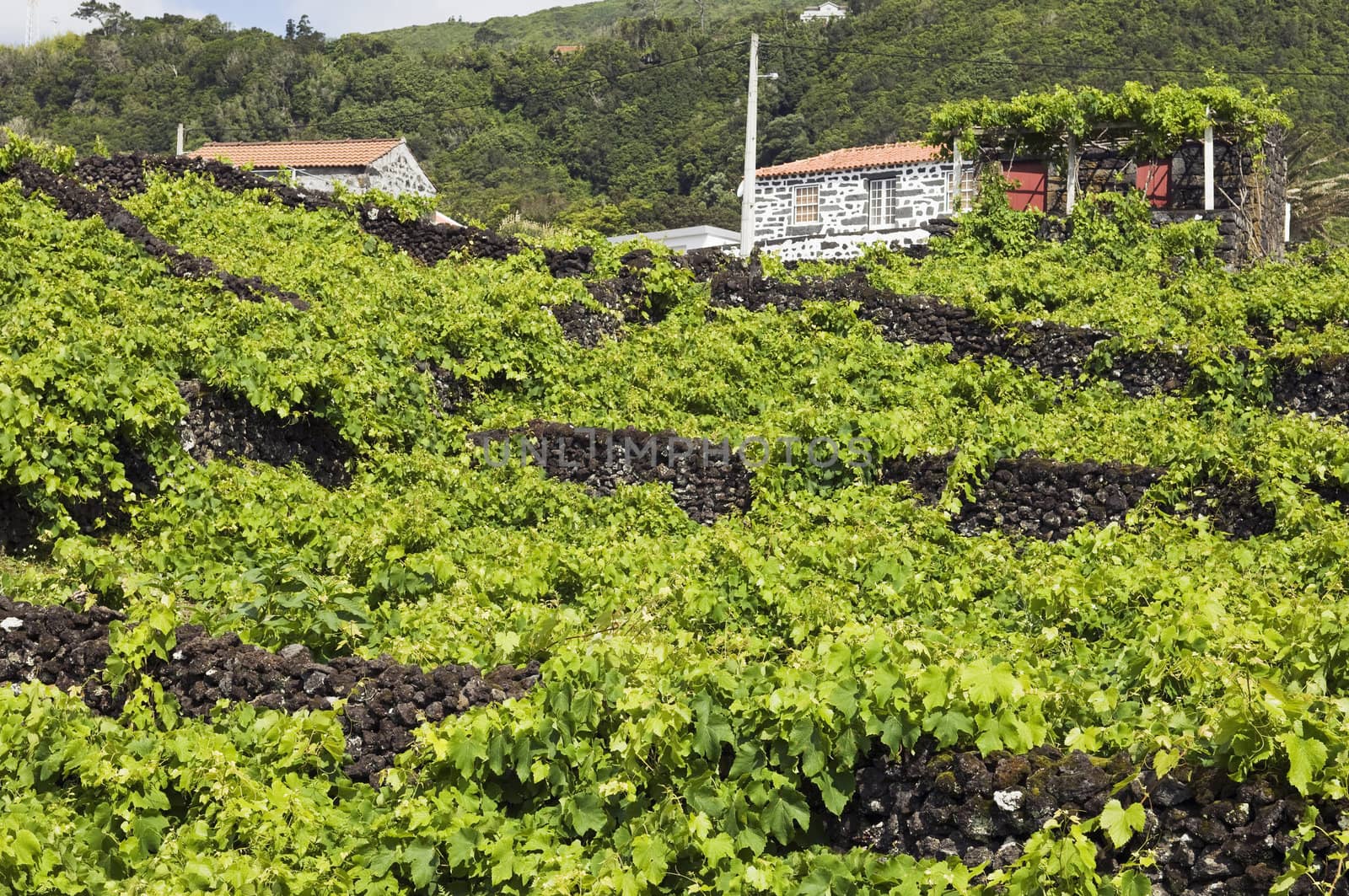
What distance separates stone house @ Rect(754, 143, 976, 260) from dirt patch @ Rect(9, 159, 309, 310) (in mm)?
19508

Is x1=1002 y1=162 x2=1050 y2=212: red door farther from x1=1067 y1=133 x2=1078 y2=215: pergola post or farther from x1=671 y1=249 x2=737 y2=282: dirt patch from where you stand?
x1=671 y1=249 x2=737 y2=282: dirt patch

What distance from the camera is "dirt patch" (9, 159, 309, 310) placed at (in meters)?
17.7

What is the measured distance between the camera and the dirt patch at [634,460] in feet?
49.5

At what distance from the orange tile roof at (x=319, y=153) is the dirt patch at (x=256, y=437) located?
3040 cm

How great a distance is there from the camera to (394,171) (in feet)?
149

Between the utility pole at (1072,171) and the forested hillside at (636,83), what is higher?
the forested hillside at (636,83)

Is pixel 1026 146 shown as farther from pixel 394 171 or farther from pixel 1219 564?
pixel 394 171

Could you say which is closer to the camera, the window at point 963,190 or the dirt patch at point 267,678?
the dirt patch at point 267,678

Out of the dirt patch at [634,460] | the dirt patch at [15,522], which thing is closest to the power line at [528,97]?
the dirt patch at [634,460]

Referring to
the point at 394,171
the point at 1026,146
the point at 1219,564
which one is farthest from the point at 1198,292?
the point at 394,171

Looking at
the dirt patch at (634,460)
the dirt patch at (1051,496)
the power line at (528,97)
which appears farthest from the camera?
the power line at (528,97)

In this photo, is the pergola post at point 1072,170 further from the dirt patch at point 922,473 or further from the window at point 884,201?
the dirt patch at point 922,473

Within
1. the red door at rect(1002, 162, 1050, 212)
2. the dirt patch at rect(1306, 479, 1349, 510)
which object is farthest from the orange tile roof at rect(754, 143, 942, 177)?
the dirt patch at rect(1306, 479, 1349, 510)

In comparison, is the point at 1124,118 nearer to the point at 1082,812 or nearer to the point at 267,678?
the point at 267,678
